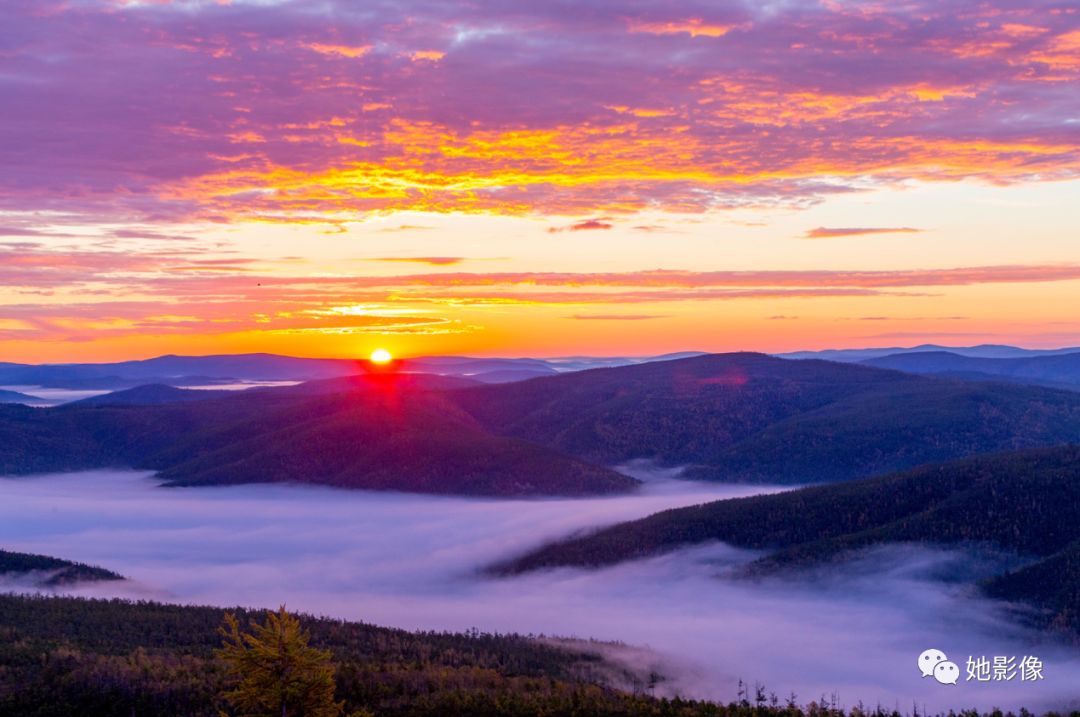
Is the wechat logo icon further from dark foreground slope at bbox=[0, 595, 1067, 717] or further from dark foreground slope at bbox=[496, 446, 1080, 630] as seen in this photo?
dark foreground slope at bbox=[0, 595, 1067, 717]

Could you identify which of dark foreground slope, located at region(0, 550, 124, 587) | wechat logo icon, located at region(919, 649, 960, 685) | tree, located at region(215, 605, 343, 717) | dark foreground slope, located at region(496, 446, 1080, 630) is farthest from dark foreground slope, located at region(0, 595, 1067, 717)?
dark foreground slope, located at region(496, 446, 1080, 630)

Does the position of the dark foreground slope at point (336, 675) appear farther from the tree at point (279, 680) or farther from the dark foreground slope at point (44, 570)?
the dark foreground slope at point (44, 570)

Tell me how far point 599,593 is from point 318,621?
3267 inches

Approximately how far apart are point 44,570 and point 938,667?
151754 mm

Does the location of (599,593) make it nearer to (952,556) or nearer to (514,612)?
(514,612)

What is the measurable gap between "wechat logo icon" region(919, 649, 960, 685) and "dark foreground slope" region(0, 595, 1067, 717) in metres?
26.4

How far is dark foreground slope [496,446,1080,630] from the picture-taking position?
485 ft

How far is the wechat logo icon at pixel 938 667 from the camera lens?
120125 millimetres

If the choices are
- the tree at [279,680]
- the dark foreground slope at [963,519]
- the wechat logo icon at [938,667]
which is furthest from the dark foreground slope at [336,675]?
the dark foreground slope at [963,519]

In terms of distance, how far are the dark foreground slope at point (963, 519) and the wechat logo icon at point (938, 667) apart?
777 inches

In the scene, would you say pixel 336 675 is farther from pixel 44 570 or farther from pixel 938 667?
pixel 44 570

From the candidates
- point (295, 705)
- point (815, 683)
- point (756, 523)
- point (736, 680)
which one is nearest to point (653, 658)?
point (736, 680)

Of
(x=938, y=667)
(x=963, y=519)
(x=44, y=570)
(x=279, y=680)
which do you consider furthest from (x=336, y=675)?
(x=963, y=519)

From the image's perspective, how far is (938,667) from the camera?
124188 millimetres
